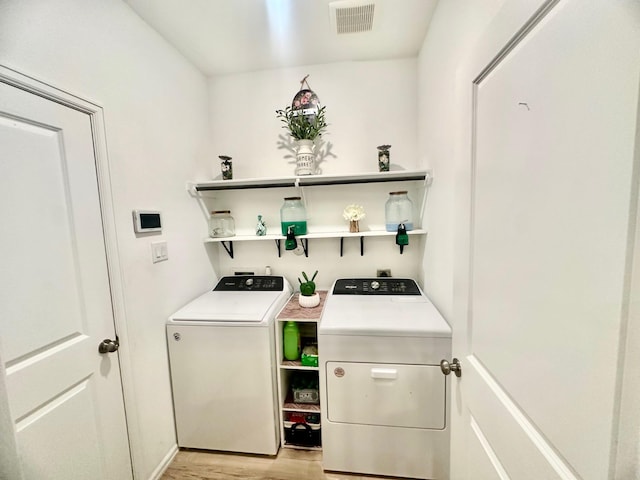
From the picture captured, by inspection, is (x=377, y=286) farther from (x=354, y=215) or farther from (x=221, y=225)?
(x=221, y=225)

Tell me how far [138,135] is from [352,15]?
1.42 m

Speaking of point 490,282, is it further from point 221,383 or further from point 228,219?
point 228,219

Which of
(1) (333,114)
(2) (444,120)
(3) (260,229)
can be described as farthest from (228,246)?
(2) (444,120)

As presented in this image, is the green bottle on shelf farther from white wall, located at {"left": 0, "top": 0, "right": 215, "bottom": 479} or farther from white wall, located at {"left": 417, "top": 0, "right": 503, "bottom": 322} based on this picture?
white wall, located at {"left": 417, "top": 0, "right": 503, "bottom": 322}

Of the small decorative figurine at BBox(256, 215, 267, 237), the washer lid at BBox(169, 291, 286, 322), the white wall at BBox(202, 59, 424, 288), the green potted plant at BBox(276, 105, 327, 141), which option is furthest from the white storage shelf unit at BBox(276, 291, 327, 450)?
the green potted plant at BBox(276, 105, 327, 141)

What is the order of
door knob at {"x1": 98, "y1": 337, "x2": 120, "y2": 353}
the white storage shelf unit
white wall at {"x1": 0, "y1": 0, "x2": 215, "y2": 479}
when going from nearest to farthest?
white wall at {"x1": 0, "y1": 0, "x2": 215, "y2": 479}, door knob at {"x1": 98, "y1": 337, "x2": 120, "y2": 353}, the white storage shelf unit

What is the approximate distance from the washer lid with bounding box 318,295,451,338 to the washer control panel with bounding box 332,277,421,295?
8cm

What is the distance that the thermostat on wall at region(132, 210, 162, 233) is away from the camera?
4.47ft

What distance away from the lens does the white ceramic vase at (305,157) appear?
6.12 feet

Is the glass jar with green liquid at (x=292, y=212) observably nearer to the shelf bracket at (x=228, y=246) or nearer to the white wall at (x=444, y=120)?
the shelf bracket at (x=228, y=246)

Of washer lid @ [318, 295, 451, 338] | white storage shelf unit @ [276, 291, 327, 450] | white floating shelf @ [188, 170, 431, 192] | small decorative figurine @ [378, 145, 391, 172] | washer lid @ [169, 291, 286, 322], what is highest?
small decorative figurine @ [378, 145, 391, 172]

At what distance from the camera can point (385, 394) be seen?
1.36 m

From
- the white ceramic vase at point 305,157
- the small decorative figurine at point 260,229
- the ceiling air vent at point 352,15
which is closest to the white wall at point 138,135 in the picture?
the small decorative figurine at point 260,229

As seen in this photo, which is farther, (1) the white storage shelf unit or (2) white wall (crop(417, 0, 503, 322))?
(1) the white storage shelf unit
